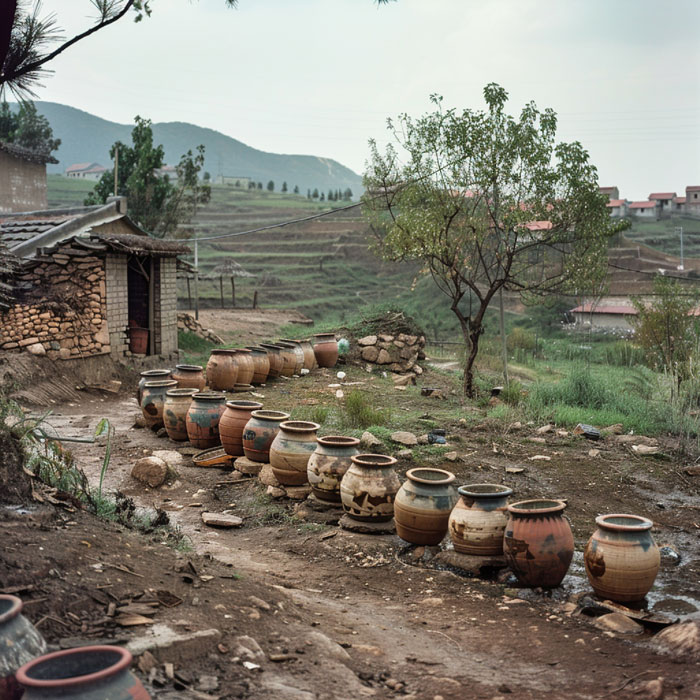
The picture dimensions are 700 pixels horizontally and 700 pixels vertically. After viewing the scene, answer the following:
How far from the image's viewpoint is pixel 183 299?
3244 centimetres

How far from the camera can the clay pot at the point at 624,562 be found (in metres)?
4.75

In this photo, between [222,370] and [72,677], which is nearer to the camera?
[72,677]

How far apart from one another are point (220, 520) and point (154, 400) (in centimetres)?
373

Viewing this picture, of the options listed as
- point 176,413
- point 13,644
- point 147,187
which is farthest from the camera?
point 147,187

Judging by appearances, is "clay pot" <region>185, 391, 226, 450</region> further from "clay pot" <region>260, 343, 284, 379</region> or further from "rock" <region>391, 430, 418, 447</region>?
"clay pot" <region>260, 343, 284, 379</region>

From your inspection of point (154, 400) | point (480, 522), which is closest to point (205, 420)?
point (154, 400)

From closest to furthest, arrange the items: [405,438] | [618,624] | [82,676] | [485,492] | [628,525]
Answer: [82,676] → [618,624] → [628,525] → [485,492] → [405,438]

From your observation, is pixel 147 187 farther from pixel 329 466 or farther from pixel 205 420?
pixel 329 466

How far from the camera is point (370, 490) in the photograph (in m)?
6.16

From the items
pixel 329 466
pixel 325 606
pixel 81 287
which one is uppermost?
pixel 81 287

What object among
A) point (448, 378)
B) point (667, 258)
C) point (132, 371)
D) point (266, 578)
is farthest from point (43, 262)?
point (667, 258)

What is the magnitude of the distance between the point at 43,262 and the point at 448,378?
8.57m

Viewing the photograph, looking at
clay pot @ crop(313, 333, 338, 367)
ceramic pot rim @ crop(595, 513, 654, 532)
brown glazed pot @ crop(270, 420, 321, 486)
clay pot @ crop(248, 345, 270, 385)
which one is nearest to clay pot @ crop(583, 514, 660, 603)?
ceramic pot rim @ crop(595, 513, 654, 532)

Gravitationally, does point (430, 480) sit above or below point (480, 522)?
above
